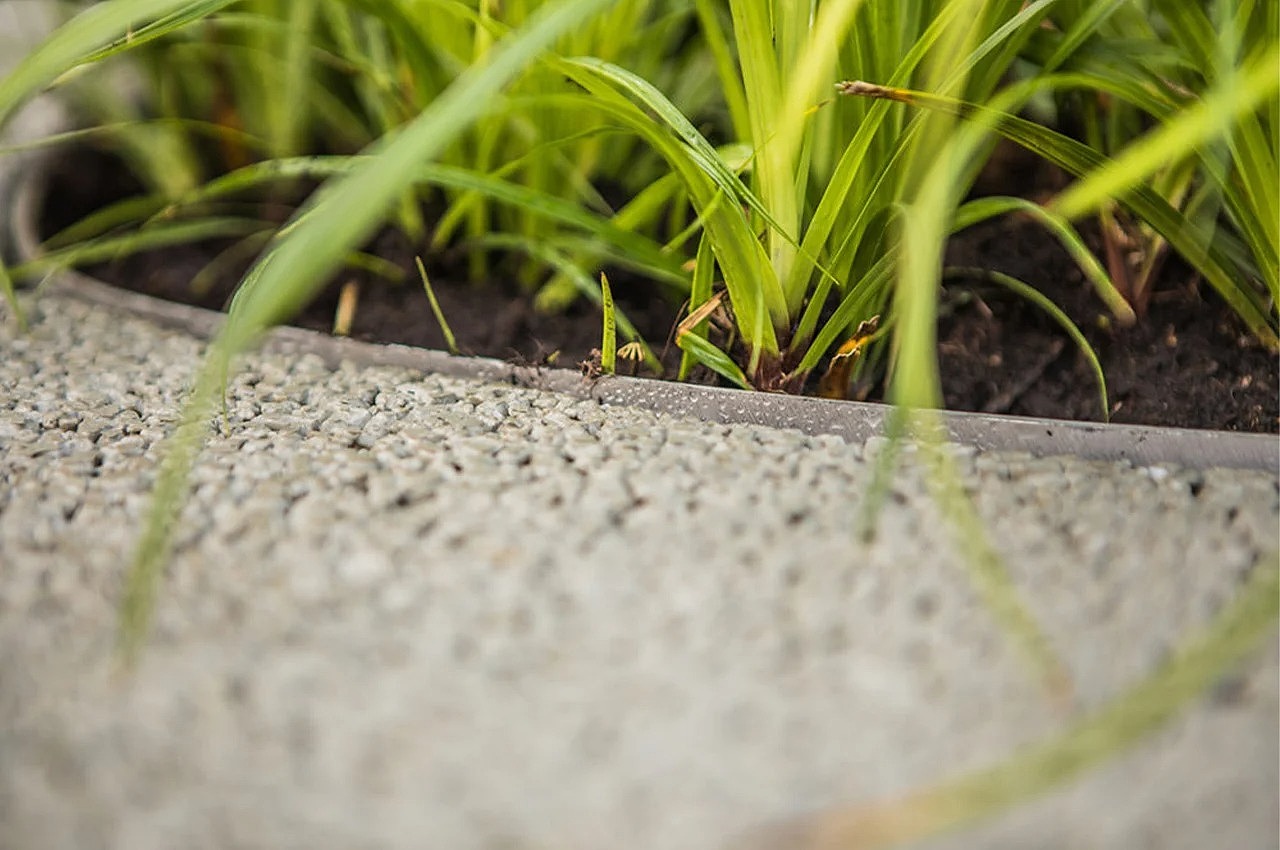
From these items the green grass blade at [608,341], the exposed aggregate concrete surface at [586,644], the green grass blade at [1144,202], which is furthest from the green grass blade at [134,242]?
the green grass blade at [1144,202]

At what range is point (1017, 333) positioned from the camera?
3.03 feet

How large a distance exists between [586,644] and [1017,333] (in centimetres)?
59

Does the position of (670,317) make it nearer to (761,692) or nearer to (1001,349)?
(1001,349)

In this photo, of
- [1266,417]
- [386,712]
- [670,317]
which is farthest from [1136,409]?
[386,712]

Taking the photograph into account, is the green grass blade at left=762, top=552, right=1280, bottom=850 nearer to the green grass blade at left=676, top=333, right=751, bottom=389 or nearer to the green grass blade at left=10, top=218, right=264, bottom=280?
the green grass blade at left=676, top=333, right=751, bottom=389

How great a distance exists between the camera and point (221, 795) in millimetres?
442

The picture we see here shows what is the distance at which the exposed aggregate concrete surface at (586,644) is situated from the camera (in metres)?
0.43

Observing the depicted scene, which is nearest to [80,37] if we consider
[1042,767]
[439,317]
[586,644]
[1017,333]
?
[439,317]

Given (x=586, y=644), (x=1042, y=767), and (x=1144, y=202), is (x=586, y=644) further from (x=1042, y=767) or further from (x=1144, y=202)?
(x=1144, y=202)

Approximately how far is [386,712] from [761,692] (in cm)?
17

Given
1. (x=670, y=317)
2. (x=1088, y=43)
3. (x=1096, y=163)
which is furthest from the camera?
(x=670, y=317)

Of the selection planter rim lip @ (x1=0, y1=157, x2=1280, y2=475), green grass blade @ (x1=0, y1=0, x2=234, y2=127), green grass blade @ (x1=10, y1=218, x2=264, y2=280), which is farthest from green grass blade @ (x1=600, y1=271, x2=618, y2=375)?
green grass blade @ (x1=10, y1=218, x2=264, y2=280)

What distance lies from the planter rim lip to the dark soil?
5 cm

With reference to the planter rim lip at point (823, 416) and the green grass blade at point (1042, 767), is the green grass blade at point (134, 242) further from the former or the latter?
the green grass blade at point (1042, 767)
